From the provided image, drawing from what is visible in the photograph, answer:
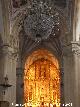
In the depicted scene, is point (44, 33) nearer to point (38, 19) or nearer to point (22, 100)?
point (38, 19)

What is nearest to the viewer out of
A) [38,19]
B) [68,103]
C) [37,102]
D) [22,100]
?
[38,19]

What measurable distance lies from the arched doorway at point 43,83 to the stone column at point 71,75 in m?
11.5

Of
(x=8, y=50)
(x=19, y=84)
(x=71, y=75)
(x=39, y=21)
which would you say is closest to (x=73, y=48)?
(x=71, y=75)

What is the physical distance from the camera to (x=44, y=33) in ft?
44.1

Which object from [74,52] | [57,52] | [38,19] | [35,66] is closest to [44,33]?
[38,19]

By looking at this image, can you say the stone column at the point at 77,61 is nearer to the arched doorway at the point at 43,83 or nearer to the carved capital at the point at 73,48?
the carved capital at the point at 73,48

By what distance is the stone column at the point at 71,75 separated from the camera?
19.8 m

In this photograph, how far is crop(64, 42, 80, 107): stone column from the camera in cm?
1983

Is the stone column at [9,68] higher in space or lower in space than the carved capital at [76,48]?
lower

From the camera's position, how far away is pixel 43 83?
33500mm

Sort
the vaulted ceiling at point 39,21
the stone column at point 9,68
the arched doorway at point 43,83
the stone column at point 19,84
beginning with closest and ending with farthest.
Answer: the vaulted ceiling at point 39,21 < the stone column at point 9,68 < the stone column at point 19,84 < the arched doorway at point 43,83

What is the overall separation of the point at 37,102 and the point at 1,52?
43.8 ft

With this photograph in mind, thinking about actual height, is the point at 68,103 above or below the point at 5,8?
below

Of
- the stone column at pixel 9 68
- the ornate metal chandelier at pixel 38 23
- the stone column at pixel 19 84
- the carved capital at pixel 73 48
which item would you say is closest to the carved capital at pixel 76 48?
the carved capital at pixel 73 48
